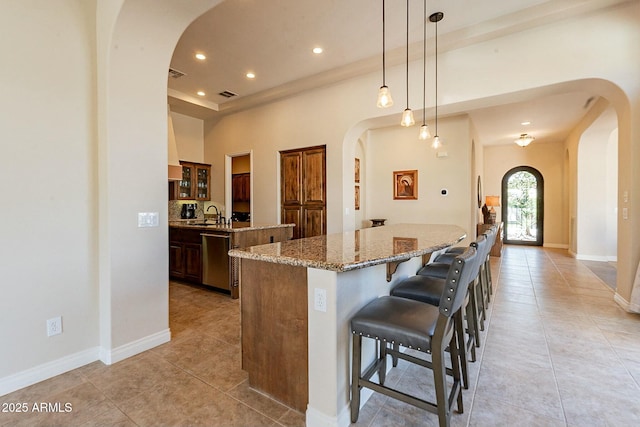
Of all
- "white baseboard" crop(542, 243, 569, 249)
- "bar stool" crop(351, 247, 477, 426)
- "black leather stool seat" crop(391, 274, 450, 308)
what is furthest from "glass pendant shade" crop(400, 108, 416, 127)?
"white baseboard" crop(542, 243, 569, 249)

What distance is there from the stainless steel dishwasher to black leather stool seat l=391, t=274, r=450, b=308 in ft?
7.96

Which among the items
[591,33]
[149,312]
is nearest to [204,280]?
[149,312]

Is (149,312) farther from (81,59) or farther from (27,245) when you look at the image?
(81,59)

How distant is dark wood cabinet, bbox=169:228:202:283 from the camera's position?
168 inches

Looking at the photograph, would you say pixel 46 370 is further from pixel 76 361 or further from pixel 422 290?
pixel 422 290

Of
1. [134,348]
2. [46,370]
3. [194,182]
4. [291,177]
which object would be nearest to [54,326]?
[46,370]

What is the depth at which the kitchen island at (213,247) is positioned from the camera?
3820 millimetres

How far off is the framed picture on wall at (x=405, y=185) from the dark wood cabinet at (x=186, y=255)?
4.01 m

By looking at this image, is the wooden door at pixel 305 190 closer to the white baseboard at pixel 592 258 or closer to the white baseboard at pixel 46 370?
the white baseboard at pixel 46 370

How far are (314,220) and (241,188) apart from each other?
2512 mm

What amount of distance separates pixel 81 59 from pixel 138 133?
66 centimetres

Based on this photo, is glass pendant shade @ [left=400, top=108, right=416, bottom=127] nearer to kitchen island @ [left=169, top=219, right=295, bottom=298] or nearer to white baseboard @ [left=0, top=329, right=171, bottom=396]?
kitchen island @ [left=169, top=219, right=295, bottom=298]

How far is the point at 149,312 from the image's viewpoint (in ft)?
8.16

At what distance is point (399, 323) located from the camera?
4.75 feet
